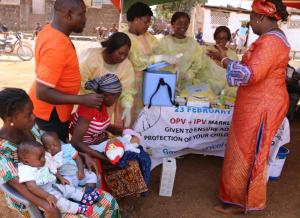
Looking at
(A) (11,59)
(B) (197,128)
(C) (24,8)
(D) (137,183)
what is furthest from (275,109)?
(C) (24,8)

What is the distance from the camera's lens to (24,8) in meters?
28.5

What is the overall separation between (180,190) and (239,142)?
102 cm

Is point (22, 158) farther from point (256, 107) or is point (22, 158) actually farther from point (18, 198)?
point (256, 107)

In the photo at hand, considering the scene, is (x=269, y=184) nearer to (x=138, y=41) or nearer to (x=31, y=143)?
(x=138, y=41)

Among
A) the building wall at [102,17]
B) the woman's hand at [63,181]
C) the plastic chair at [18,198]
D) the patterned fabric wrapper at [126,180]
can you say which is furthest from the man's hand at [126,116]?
the building wall at [102,17]

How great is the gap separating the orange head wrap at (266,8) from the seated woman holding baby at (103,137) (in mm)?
1232

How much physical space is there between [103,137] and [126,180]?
0.40 meters

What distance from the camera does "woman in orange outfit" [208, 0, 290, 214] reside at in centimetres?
285

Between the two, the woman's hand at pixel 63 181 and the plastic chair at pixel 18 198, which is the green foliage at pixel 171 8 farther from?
the plastic chair at pixel 18 198

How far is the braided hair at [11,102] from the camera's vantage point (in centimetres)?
211

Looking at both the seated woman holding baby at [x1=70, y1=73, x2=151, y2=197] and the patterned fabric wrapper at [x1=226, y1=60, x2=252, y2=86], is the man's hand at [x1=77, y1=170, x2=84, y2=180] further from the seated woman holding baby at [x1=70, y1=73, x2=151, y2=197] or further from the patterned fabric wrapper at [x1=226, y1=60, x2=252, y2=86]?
the patterned fabric wrapper at [x1=226, y1=60, x2=252, y2=86]

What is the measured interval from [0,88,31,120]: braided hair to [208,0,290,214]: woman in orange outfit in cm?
161

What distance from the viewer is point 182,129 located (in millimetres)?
3840

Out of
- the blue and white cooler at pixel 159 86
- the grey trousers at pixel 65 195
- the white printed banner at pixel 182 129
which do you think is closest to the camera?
the grey trousers at pixel 65 195
